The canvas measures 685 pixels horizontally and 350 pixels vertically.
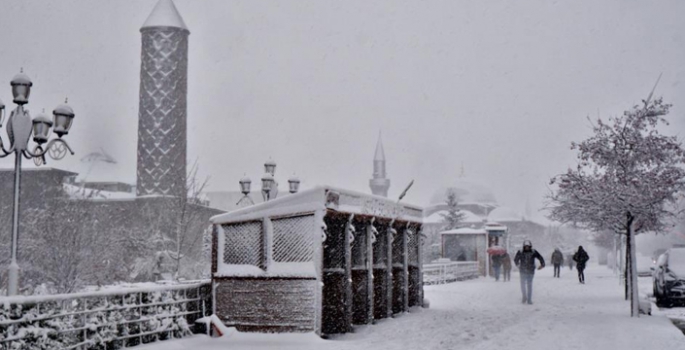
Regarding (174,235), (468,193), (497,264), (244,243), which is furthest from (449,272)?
(468,193)

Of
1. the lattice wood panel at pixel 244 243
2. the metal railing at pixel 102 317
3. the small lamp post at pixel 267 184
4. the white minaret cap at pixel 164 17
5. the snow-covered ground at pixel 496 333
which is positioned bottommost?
the snow-covered ground at pixel 496 333

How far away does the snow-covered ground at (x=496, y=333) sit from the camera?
42.3ft

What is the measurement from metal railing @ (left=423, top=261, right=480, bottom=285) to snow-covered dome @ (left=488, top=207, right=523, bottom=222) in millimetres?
83635

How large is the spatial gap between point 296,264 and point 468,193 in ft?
393

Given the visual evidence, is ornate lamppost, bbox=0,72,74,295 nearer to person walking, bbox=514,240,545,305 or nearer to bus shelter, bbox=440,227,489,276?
person walking, bbox=514,240,545,305

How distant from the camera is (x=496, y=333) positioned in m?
14.5

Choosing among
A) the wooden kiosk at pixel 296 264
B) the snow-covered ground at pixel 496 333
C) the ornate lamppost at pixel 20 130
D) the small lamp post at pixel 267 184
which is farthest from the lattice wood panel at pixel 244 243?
the small lamp post at pixel 267 184

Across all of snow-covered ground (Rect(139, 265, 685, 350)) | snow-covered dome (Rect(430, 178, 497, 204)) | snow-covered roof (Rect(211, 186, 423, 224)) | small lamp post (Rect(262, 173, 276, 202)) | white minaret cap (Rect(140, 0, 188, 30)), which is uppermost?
white minaret cap (Rect(140, 0, 188, 30))

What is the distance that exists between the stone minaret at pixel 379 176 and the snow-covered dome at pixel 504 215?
16.7 meters

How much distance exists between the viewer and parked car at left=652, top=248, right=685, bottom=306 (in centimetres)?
2158

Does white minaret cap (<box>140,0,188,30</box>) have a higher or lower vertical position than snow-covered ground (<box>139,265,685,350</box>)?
higher

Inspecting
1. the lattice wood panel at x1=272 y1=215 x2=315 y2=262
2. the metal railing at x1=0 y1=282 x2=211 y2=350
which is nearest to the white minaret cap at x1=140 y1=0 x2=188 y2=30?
the metal railing at x1=0 y1=282 x2=211 y2=350

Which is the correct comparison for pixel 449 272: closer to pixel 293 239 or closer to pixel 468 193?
pixel 293 239

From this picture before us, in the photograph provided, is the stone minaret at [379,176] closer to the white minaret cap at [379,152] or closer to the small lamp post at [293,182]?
the white minaret cap at [379,152]
